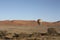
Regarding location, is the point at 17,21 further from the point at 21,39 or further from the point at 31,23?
the point at 21,39

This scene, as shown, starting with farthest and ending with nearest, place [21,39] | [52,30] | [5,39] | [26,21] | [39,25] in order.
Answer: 1. [26,21]
2. [39,25]
3. [52,30]
4. [5,39]
5. [21,39]

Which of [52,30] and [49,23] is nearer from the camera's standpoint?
[52,30]

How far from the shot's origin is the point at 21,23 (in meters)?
87.4

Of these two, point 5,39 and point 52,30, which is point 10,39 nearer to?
point 5,39

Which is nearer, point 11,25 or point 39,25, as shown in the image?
point 39,25

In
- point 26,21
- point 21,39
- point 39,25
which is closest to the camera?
point 21,39

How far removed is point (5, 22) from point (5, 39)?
2379 inches

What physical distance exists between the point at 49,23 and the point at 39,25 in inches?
440

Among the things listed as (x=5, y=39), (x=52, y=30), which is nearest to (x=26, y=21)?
(x=52, y=30)

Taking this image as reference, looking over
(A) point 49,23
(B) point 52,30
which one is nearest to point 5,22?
(A) point 49,23

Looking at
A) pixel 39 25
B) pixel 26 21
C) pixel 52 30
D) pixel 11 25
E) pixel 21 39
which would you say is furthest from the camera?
pixel 26 21

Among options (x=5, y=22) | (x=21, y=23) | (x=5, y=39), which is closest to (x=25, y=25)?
(x=21, y=23)

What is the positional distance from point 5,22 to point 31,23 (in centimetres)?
1031

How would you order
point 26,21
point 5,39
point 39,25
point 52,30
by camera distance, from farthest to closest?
point 26,21 < point 39,25 < point 52,30 < point 5,39
